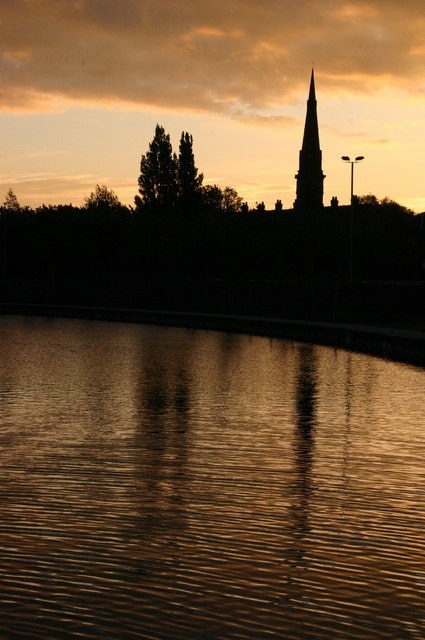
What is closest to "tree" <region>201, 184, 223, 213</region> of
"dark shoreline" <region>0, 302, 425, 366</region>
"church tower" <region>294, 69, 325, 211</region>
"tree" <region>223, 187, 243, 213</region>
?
"tree" <region>223, 187, 243, 213</region>

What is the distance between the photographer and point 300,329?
43156 mm

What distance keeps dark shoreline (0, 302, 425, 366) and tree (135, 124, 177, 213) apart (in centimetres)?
5671

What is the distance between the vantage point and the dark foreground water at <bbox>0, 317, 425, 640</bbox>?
20.8 feet

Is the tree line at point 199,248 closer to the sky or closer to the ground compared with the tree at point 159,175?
A: closer to the ground

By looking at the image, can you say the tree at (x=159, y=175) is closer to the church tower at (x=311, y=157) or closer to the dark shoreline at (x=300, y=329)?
the dark shoreline at (x=300, y=329)

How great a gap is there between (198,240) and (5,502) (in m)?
73.9

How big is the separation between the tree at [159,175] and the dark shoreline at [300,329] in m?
56.7

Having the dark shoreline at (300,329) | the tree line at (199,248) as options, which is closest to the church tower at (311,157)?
the tree line at (199,248)

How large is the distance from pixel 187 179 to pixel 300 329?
81859 millimetres

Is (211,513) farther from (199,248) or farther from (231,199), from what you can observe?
(231,199)

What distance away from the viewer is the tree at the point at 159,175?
124m

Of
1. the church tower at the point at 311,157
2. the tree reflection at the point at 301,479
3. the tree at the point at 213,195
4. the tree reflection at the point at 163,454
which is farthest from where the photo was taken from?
the church tower at the point at 311,157

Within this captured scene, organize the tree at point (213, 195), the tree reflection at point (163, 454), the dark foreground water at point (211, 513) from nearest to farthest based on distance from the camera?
→ the dark foreground water at point (211, 513) < the tree reflection at point (163, 454) < the tree at point (213, 195)

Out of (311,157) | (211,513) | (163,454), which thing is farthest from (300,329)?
(311,157)
